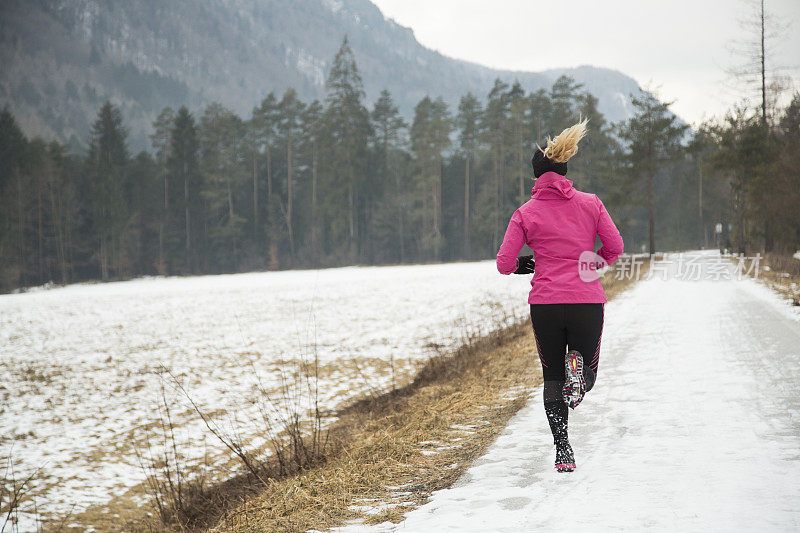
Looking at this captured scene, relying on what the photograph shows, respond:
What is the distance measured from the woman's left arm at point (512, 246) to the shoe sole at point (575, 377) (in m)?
0.66

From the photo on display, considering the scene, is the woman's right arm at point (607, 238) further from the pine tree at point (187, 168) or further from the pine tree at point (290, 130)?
the pine tree at point (187, 168)

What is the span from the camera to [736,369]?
7.30m

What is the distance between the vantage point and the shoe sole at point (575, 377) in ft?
12.5

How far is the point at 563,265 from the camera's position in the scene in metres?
3.85

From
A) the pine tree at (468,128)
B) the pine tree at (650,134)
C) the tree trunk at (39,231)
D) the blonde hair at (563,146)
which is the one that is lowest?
the blonde hair at (563,146)

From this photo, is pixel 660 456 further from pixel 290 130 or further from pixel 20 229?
pixel 290 130

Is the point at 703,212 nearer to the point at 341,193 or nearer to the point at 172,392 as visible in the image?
the point at 341,193

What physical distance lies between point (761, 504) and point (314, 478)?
3.14m

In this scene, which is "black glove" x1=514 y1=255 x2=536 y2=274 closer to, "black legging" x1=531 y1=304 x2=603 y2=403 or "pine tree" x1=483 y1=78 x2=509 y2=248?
"black legging" x1=531 y1=304 x2=603 y2=403

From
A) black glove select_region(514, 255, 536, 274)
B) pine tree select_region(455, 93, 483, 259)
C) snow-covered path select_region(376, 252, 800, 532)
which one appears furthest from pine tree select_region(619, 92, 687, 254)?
black glove select_region(514, 255, 536, 274)

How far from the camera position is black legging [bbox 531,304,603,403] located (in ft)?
12.6

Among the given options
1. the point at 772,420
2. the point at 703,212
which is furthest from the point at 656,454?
the point at 703,212

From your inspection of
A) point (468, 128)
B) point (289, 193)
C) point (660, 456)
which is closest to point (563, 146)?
point (660, 456)

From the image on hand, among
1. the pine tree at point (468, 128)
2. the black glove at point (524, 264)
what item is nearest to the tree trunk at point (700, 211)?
the pine tree at point (468, 128)
